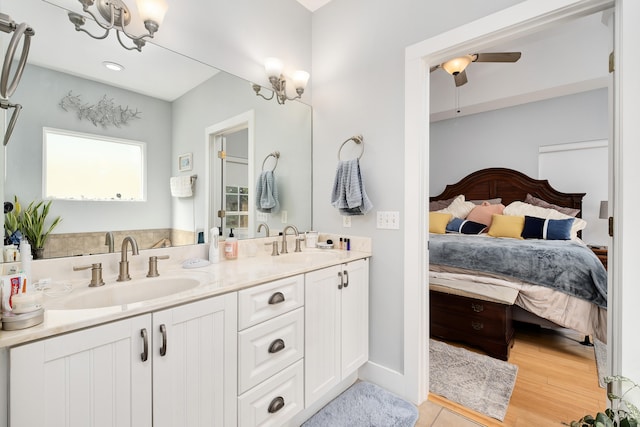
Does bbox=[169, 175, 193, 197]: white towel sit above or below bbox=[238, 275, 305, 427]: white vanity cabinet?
above

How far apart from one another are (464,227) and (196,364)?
11.9ft

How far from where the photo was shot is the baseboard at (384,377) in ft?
5.90

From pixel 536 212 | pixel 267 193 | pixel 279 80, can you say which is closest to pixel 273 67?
pixel 279 80

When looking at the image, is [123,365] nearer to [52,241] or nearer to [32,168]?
[52,241]

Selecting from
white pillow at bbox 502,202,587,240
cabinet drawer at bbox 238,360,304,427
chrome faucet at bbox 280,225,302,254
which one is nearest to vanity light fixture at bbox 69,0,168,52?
chrome faucet at bbox 280,225,302,254

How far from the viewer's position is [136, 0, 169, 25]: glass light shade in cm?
131

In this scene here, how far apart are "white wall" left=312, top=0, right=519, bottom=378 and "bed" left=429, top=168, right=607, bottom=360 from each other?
93 cm

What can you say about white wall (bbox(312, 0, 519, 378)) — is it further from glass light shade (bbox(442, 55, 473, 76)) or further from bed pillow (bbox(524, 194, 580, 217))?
bed pillow (bbox(524, 194, 580, 217))

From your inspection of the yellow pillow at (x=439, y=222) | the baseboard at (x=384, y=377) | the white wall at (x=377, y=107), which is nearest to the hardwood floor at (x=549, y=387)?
the baseboard at (x=384, y=377)

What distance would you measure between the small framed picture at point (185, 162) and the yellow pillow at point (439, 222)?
3.15 m

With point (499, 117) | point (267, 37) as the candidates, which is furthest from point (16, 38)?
point (499, 117)

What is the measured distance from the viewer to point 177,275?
1.34 meters

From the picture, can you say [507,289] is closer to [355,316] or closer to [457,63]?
[355,316]

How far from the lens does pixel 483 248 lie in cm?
266
